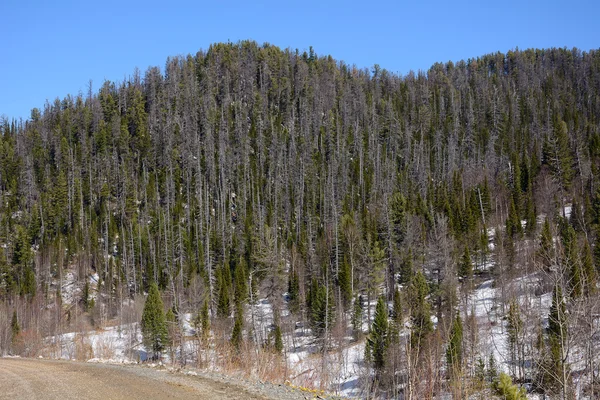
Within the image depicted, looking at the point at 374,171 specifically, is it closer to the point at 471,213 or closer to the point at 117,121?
the point at 471,213

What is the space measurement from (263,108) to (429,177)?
52.6m

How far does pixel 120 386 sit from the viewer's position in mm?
12820

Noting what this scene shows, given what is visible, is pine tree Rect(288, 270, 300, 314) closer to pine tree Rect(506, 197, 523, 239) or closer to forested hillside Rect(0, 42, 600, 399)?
forested hillside Rect(0, 42, 600, 399)

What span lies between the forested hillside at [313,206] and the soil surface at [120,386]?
19.4 ft

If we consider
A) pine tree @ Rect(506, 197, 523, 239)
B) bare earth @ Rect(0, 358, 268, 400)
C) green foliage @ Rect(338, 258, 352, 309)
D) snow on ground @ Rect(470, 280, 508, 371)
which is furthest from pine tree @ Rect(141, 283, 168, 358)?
pine tree @ Rect(506, 197, 523, 239)

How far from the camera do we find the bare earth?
11.9m

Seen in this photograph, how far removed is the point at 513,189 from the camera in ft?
273

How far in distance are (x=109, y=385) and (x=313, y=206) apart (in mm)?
86260

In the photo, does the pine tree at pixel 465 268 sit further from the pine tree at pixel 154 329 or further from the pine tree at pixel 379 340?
the pine tree at pixel 154 329

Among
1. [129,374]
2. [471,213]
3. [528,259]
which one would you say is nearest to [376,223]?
[471,213]

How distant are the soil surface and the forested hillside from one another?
233 inches

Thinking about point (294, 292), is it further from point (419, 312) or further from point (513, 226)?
point (513, 226)

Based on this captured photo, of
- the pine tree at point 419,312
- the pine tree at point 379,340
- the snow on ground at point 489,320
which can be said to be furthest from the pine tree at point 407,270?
the pine tree at point 379,340

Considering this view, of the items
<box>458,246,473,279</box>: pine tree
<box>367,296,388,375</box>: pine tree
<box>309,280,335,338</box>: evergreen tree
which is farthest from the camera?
<box>458,246,473,279</box>: pine tree
